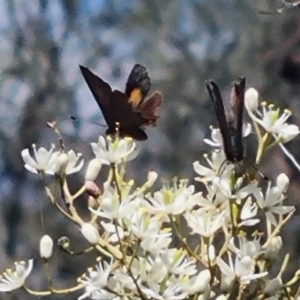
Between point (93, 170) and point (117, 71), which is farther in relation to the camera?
point (117, 71)

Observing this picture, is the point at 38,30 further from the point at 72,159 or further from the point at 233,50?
A: the point at 72,159

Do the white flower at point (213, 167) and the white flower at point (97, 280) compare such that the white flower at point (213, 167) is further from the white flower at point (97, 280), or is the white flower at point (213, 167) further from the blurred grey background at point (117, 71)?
the blurred grey background at point (117, 71)

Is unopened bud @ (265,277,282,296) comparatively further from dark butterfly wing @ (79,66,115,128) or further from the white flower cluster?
dark butterfly wing @ (79,66,115,128)

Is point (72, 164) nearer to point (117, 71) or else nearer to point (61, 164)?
point (61, 164)

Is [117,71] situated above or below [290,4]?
below

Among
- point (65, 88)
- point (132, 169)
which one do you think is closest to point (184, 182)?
point (132, 169)

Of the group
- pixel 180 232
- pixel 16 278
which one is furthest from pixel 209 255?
pixel 16 278

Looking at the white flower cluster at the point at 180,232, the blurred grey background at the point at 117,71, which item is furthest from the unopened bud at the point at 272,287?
the blurred grey background at the point at 117,71
